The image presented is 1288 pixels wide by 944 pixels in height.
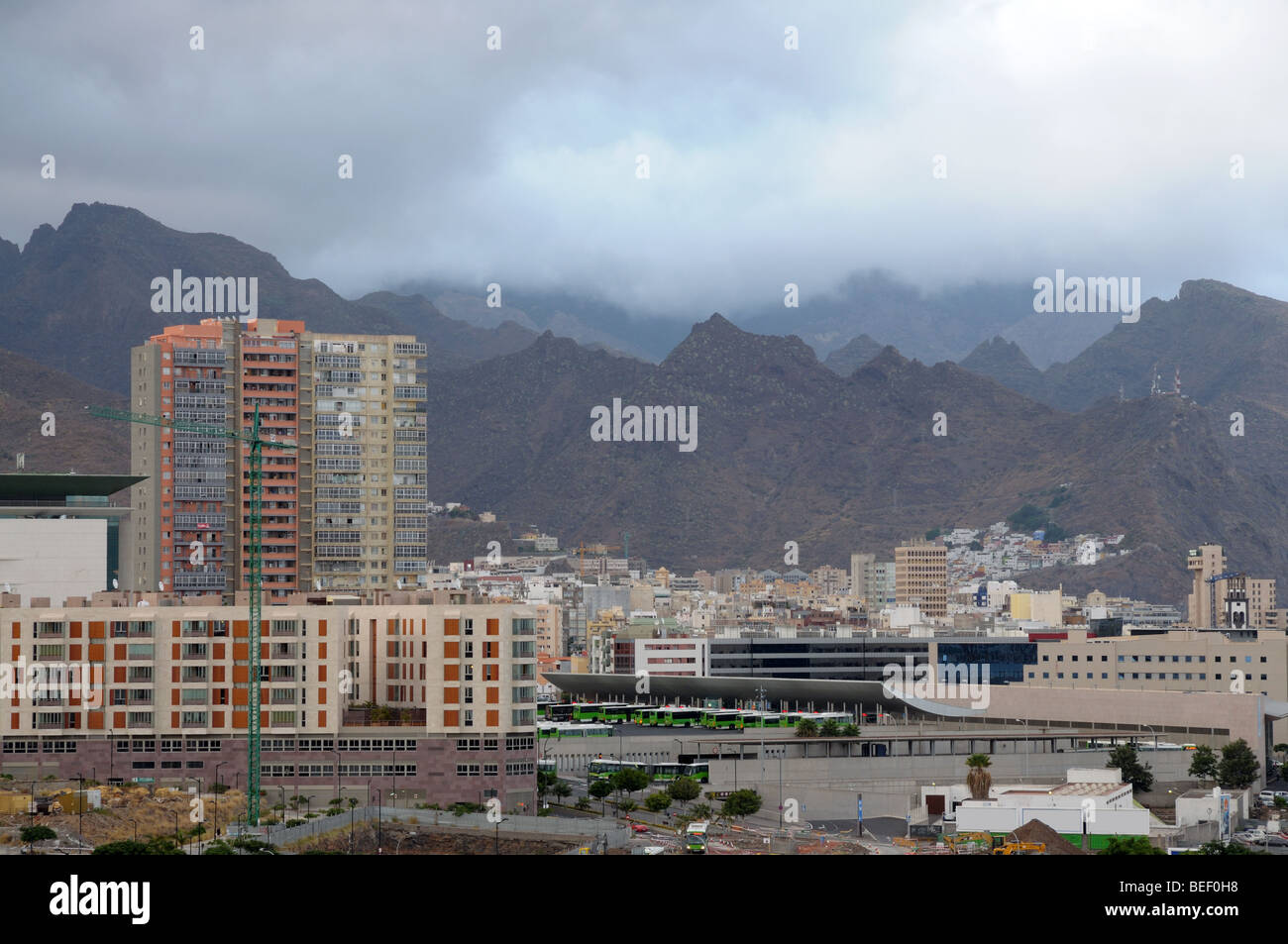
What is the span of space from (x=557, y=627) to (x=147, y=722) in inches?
5026

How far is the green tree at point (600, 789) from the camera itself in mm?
71625

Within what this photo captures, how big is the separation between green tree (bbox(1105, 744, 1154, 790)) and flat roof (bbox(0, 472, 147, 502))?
63.5 m

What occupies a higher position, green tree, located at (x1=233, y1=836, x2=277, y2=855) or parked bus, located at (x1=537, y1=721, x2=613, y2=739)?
green tree, located at (x1=233, y1=836, x2=277, y2=855)

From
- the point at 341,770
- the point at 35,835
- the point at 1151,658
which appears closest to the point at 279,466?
the point at 1151,658

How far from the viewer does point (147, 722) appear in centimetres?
6769

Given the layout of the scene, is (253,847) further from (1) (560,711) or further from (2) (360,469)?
(2) (360,469)

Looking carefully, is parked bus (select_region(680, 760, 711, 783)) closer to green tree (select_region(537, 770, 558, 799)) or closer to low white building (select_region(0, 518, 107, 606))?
green tree (select_region(537, 770, 558, 799))

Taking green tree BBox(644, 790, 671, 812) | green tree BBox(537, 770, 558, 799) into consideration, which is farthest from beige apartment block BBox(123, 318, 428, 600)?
green tree BBox(644, 790, 671, 812)

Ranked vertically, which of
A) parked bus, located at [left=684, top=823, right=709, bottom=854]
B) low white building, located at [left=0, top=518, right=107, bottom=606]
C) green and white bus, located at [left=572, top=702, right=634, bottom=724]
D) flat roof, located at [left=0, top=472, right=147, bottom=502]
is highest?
flat roof, located at [left=0, top=472, right=147, bottom=502]

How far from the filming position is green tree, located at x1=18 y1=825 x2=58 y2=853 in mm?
51312

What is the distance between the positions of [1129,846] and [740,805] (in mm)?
18384

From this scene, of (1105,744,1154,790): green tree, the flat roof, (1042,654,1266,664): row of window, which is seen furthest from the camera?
(1042,654,1266,664): row of window
